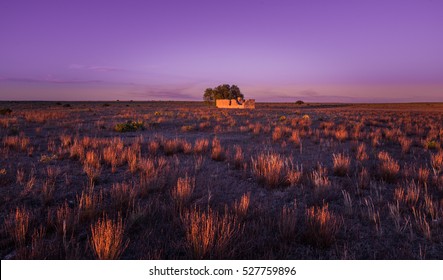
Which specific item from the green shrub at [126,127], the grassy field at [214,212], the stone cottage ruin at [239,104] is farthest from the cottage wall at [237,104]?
the grassy field at [214,212]

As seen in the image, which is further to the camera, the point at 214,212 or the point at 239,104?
the point at 239,104

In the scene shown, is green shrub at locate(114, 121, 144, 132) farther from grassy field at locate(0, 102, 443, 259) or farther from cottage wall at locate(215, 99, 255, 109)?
cottage wall at locate(215, 99, 255, 109)

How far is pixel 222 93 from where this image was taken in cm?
7356

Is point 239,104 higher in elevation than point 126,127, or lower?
higher

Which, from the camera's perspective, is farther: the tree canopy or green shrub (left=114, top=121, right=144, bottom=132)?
the tree canopy

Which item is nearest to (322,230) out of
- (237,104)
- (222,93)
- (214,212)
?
(214,212)

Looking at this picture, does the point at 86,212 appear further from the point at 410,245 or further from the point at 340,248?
the point at 410,245

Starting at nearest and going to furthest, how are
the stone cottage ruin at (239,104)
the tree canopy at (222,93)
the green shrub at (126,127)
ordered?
the green shrub at (126,127) < the stone cottage ruin at (239,104) < the tree canopy at (222,93)

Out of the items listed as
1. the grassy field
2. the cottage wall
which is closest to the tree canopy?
the cottage wall

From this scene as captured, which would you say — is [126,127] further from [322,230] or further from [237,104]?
[237,104]

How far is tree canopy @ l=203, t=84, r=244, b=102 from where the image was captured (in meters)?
73.0

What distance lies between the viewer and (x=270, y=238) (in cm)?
329

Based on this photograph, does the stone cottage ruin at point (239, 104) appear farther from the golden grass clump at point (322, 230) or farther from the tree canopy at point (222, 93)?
the golden grass clump at point (322, 230)

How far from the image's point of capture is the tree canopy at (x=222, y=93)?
240 feet
